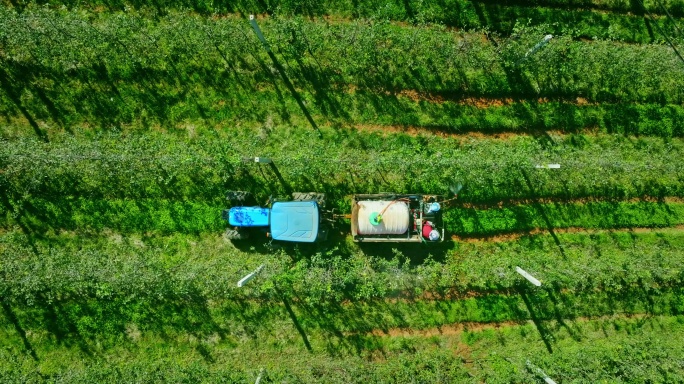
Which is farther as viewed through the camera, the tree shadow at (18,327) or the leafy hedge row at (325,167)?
the leafy hedge row at (325,167)

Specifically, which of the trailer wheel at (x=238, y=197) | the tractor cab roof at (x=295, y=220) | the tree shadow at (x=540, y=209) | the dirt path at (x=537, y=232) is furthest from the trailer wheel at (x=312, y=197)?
the tree shadow at (x=540, y=209)

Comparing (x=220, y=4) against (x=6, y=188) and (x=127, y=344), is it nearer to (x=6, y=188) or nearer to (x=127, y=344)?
(x=6, y=188)

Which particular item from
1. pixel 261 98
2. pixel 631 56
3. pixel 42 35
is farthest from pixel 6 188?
pixel 631 56

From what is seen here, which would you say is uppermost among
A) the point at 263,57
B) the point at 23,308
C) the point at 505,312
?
the point at 263,57

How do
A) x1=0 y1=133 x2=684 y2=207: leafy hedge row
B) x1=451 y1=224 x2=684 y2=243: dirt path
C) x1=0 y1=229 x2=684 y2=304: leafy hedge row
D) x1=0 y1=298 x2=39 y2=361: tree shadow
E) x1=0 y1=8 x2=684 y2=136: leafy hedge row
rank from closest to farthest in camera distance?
x1=0 y1=229 x2=684 y2=304: leafy hedge row < x1=0 y1=298 x2=39 y2=361: tree shadow < x1=0 y1=133 x2=684 y2=207: leafy hedge row < x1=0 y1=8 x2=684 y2=136: leafy hedge row < x1=451 y1=224 x2=684 y2=243: dirt path

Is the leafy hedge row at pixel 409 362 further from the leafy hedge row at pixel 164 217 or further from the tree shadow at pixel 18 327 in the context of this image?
the leafy hedge row at pixel 164 217

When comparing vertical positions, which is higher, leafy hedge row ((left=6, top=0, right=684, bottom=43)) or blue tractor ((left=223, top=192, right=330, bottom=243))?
leafy hedge row ((left=6, top=0, right=684, bottom=43))

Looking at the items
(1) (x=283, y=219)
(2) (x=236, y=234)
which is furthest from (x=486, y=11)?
(2) (x=236, y=234)

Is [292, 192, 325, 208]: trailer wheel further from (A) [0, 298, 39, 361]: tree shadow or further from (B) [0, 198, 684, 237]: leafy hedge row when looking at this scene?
(A) [0, 298, 39, 361]: tree shadow

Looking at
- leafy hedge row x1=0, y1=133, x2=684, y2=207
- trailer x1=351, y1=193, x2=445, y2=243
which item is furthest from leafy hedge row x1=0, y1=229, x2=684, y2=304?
leafy hedge row x1=0, y1=133, x2=684, y2=207
